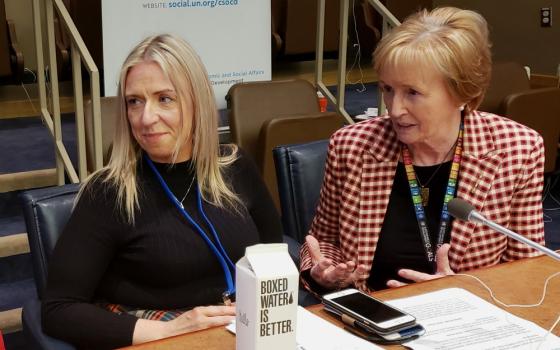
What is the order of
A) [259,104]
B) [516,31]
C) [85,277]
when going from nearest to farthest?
1. [85,277]
2. [259,104]
3. [516,31]

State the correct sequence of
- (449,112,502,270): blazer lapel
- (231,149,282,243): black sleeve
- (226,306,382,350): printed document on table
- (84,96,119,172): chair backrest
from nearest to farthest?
(226,306,382,350): printed document on table, (449,112,502,270): blazer lapel, (231,149,282,243): black sleeve, (84,96,119,172): chair backrest

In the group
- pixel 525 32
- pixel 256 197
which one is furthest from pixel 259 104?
pixel 525 32

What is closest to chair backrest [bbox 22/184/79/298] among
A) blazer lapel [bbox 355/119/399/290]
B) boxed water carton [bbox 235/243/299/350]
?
blazer lapel [bbox 355/119/399/290]

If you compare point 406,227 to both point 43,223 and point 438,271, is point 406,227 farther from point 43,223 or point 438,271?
point 43,223

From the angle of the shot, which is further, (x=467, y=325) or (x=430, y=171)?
(x=430, y=171)

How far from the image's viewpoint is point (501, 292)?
1546 mm

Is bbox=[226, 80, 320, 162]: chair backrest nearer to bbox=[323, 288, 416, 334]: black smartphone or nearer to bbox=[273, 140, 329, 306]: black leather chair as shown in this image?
bbox=[273, 140, 329, 306]: black leather chair

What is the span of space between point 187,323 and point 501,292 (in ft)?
2.16

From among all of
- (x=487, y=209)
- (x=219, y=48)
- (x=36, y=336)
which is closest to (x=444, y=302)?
(x=487, y=209)

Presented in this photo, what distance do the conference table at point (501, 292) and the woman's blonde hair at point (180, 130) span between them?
1.70 feet

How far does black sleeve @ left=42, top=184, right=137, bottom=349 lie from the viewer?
64.4 inches

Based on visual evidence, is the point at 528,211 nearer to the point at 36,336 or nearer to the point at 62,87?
the point at 36,336

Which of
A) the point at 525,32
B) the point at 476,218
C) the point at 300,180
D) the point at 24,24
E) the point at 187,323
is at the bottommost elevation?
the point at 187,323

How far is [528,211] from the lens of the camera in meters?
1.88
